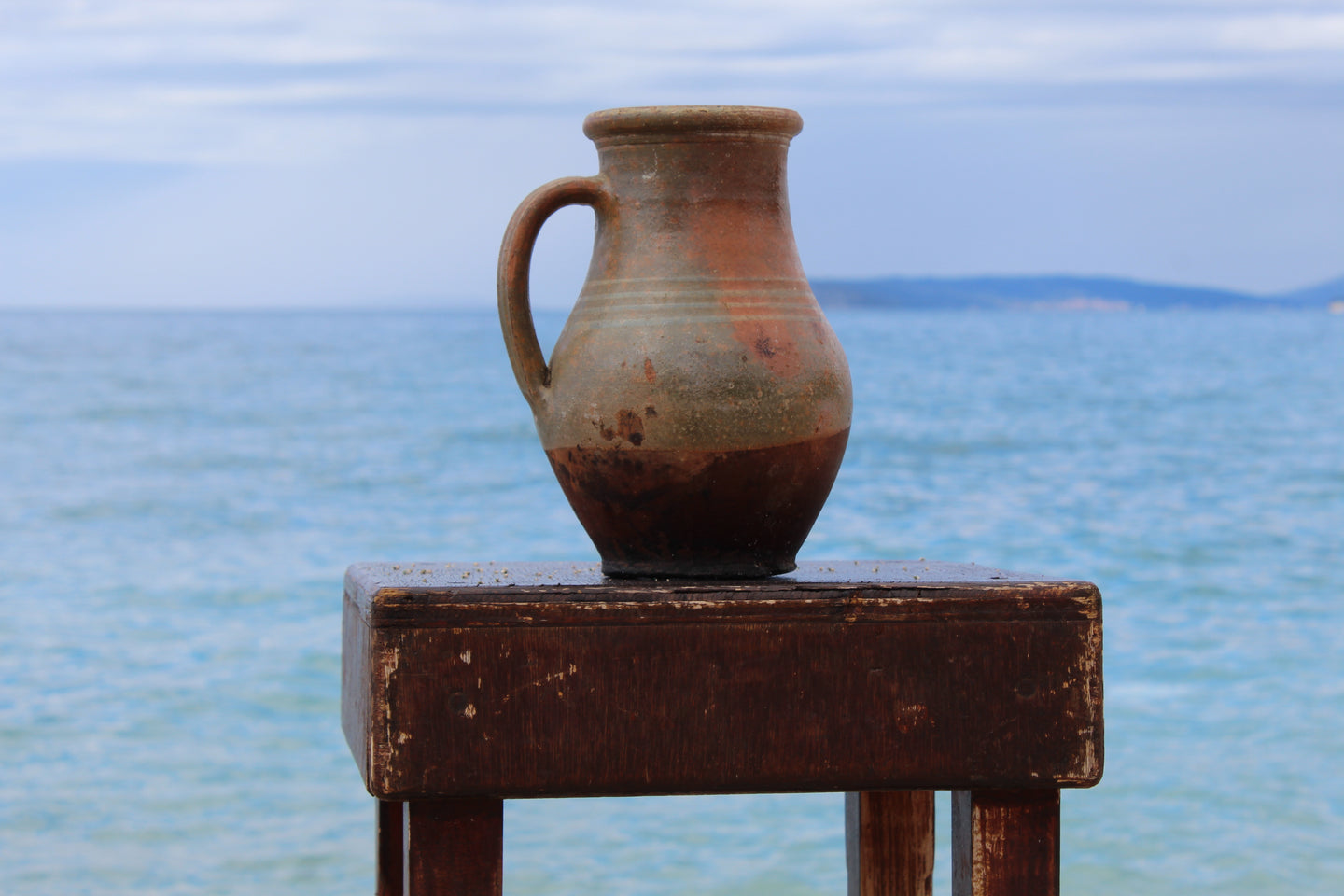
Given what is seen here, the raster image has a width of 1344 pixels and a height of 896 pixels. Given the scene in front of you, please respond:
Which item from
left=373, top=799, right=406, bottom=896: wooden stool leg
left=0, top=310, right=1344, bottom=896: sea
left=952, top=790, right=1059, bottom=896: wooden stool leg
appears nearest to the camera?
left=952, top=790, right=1059, bottom=896: wooden stool leg

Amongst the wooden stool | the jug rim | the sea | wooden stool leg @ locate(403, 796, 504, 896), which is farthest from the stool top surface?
the sea

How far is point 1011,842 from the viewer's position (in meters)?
1.51

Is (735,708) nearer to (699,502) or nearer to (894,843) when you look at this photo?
(699,502)

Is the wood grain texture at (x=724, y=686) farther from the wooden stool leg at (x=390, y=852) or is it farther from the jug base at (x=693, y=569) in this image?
the wooden stool leg at (x=390, y=852)

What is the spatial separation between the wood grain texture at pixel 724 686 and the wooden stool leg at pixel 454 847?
0.04 m

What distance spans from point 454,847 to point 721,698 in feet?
0.97

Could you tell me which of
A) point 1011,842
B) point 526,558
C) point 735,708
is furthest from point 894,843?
point 526,558

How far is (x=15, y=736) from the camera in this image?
229 inches

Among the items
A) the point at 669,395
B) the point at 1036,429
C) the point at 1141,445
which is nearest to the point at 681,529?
the point at 669,395

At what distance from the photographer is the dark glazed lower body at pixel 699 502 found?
5.04 ft

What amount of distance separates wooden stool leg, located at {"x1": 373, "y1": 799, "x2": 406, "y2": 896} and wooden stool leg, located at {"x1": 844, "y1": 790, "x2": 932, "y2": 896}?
1.83ft

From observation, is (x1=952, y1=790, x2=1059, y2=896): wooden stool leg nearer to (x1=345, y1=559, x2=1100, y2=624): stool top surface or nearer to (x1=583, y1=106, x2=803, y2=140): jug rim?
(x1=345, y1=559, x2=1100, y2=624): stool top surface

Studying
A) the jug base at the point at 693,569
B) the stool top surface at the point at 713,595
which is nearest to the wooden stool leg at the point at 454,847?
the stool top surface at the point at 713,595

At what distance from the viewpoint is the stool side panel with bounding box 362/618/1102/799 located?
1.40 meters
